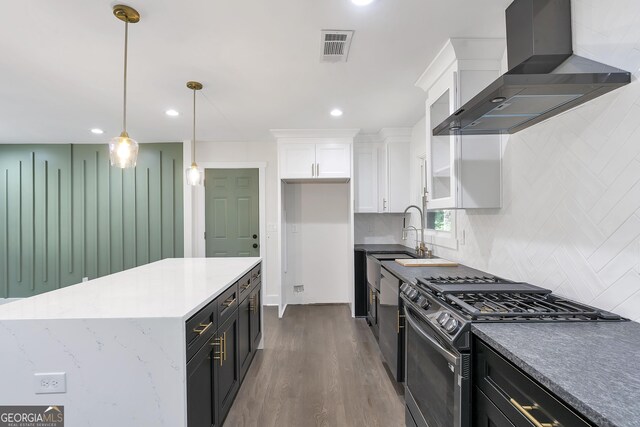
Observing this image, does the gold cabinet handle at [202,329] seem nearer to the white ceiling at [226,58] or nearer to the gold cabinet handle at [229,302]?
the gold cabinet handle at [229,302]

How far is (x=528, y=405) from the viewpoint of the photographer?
2.92ft

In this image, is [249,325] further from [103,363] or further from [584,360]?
[584,360]

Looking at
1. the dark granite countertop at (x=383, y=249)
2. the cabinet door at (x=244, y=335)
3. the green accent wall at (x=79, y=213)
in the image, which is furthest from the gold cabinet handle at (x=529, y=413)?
the green accent wall at (x=79, y=213)

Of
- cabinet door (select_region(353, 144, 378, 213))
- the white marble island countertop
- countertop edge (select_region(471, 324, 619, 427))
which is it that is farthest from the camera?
cabinet door (select_region(353, 144, 378, 213))

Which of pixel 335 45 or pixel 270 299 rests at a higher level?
pixel 335 45

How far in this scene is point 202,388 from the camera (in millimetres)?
1521

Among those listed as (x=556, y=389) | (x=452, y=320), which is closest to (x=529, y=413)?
(x=556, y=389)

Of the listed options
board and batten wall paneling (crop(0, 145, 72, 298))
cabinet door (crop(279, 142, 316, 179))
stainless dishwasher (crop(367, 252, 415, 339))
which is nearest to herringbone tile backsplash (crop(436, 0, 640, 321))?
stainless dishwasher (crop(367, 252, 415, 339))

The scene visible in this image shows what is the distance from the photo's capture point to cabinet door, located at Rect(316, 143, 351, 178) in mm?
4059

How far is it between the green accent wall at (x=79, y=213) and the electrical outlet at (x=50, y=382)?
3.60 m

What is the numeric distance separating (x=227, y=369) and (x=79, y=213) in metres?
4.25

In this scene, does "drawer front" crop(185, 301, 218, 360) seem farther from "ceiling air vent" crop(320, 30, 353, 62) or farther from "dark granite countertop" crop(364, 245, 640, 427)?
"ceiling air vent" crop(320, 30, 353, 62)

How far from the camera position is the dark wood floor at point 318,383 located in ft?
6.84

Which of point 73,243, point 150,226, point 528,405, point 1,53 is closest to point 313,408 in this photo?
point 528,405
